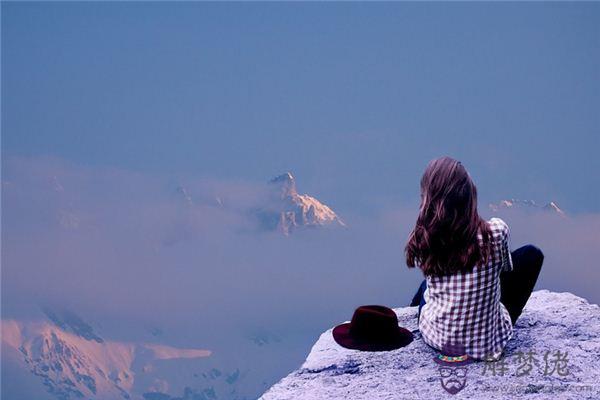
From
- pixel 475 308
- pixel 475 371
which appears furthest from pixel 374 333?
pixel 475 308

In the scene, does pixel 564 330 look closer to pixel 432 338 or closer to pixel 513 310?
pixel 513 310

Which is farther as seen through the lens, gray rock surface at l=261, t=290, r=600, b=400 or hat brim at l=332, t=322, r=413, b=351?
hat brim at l=332, t=322, r=413, b=351

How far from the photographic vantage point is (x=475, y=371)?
594cm

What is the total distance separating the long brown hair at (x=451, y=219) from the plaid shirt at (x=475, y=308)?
0.43 ft

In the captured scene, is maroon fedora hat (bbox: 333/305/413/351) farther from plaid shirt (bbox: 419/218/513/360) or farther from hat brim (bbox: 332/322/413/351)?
plaid shirt (bbox: 419/218/513/360)

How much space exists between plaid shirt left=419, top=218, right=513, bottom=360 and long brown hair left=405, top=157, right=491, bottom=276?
0.43ft

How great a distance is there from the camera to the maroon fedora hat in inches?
258

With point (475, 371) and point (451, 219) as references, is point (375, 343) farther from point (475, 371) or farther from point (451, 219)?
point (451, 219)

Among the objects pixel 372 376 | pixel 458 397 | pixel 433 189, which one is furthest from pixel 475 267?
pixel 372 376

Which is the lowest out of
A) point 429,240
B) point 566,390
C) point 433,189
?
point 566,390

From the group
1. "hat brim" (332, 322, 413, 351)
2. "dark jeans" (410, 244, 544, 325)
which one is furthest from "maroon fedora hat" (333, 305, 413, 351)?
"dark jeans" (410, 244, 544, 325)

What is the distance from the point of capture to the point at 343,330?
7.00 m

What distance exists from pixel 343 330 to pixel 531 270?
221 cm

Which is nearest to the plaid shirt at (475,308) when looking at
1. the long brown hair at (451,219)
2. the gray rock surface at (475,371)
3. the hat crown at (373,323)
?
the long brown hair at (451,219)
